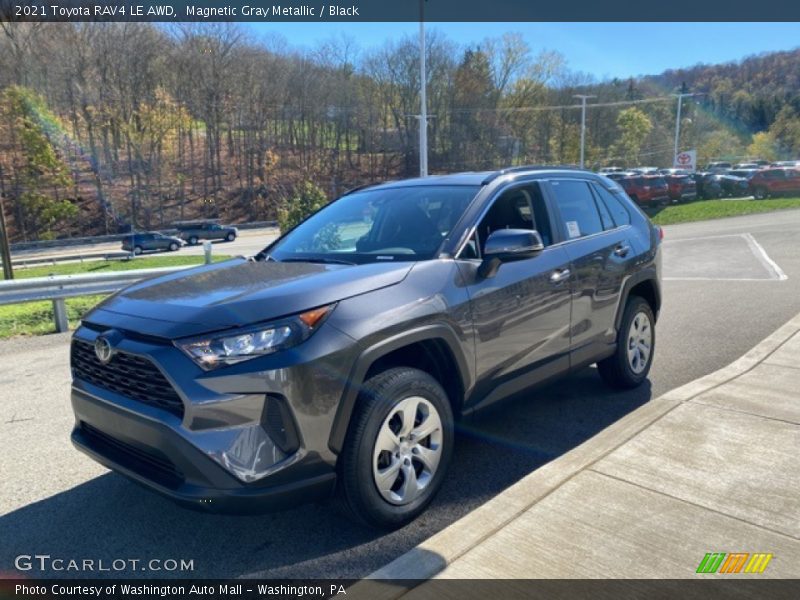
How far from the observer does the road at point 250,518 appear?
291 centimetres

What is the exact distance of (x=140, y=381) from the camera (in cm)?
274

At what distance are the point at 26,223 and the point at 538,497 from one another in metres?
55.2

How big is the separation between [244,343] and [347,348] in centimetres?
45

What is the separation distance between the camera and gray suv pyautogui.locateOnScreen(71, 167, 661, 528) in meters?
2.56

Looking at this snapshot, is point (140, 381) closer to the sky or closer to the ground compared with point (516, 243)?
closer to the ground

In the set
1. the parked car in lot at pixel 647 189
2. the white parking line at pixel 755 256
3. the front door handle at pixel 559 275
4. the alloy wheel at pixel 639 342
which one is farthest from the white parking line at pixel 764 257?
the parked car in lot at pixel 647 189

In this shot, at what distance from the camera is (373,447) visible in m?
2.82

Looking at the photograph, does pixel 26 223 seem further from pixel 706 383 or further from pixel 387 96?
pixel 706 383

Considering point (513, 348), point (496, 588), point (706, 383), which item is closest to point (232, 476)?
point (496, 588)

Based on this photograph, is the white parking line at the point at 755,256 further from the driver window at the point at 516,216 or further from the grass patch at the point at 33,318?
the grass patch at the point at 33,318

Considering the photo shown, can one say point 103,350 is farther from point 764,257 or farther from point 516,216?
point 764,257

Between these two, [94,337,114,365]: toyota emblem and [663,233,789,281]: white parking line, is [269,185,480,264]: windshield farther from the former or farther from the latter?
[663,233,789,281]: white parking line

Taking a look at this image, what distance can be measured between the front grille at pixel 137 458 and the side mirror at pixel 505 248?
1.88 m

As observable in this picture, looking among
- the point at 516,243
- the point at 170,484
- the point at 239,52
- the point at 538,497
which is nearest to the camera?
the point at 170,484
